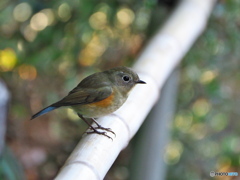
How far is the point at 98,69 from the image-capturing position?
14.3 ft

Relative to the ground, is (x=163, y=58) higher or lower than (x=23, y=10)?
higher

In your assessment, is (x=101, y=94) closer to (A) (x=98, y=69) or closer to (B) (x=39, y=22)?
(B) (x=39, y=22)

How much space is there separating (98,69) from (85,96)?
1779 mm

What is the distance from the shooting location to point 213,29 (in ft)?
14.0

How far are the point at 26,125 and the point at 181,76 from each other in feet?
5.22

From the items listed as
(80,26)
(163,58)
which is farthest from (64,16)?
(163,58)

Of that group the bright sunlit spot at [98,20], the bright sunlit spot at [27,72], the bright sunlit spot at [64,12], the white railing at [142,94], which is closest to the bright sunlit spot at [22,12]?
the bright sunlit spot at [64,12]

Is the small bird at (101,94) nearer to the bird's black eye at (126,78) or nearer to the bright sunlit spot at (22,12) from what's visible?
the bird's black eye at (126,78)

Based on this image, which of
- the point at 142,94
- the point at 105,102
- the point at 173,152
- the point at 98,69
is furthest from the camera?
the point at 173,152

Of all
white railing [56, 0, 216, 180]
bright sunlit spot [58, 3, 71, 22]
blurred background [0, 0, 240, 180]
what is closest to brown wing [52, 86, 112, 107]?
white railing [56, 0, 216, 180]

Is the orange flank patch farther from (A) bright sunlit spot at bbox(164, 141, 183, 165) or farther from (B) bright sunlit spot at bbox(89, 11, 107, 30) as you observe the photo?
(A) bright sunlit spot at bbox(164, 141, 183, 165)

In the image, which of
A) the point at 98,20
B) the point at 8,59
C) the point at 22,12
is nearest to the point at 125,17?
the point at 98,20

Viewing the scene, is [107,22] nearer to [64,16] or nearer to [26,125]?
[64,16]

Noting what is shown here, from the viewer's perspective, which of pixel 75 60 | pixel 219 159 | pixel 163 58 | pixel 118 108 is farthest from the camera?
pixel 219 159
